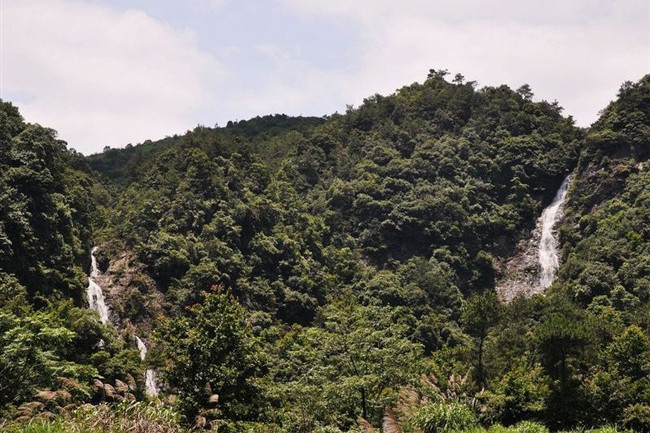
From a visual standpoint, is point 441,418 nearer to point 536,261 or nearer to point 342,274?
point 342,274

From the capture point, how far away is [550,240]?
202 ft

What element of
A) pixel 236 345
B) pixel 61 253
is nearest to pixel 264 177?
pixel 61 253

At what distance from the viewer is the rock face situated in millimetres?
58156

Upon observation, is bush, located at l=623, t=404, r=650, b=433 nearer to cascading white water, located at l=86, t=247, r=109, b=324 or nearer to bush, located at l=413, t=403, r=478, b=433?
bush, located at l=413, t=403, r=478, b=433

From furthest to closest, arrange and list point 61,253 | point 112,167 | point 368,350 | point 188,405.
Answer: point 112,167 < point 61,253 < point 368,350 < point 188,405

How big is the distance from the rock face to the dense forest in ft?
3.71

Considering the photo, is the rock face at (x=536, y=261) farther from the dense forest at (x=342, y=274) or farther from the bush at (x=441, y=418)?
the bush at (x=441, y=418)

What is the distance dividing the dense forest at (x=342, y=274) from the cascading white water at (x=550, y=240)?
4.46ft

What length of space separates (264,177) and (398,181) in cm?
1593

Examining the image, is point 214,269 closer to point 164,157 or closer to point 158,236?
point 158,236

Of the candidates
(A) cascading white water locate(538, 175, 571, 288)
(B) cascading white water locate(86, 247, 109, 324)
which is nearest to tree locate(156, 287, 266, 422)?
(B) cascading white water locate(86, 247, 109, 324)

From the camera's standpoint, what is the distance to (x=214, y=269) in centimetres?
4541

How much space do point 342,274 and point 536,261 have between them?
20.1 metres

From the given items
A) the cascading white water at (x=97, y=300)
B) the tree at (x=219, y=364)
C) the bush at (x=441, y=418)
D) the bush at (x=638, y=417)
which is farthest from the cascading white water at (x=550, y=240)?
the tree at (x=219, y=364)
